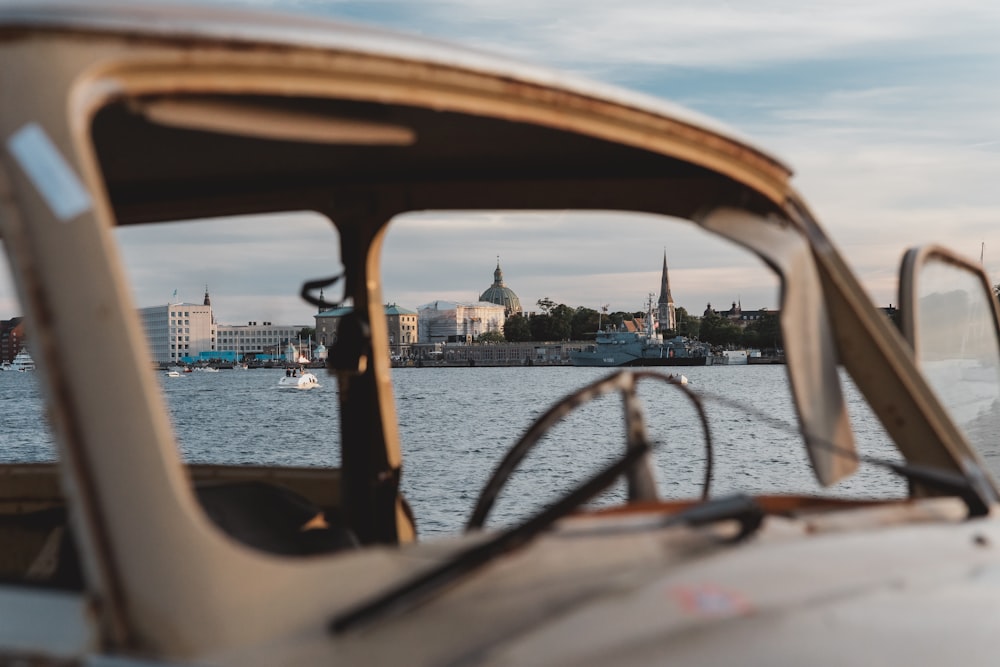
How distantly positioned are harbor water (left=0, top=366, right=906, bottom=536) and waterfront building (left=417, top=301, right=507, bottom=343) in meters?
80.6

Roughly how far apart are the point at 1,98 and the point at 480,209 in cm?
231

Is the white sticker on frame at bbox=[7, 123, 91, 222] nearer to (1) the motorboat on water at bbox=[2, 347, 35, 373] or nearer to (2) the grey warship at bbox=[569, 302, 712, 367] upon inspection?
(1) the motorboat on water at bbox=[2, 347, 35, 373]

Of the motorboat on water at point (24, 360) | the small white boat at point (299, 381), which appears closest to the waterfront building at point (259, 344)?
the small white boat at point (299, 381)

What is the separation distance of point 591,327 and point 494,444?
4719 inches

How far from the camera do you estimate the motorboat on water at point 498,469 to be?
1.66 metres

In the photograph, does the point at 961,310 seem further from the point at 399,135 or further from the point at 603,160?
the point at 399,135

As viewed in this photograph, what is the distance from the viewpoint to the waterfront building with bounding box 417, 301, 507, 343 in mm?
187875

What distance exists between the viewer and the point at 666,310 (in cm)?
19300

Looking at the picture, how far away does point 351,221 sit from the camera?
4.34m

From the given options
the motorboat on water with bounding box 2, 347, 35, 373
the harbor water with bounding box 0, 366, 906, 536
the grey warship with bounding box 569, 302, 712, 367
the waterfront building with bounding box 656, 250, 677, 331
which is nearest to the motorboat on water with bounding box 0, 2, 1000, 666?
the harbor water with bounding box 0, 366, 906, 536

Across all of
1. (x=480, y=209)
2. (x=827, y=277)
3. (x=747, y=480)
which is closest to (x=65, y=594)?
(x=827, y=277)

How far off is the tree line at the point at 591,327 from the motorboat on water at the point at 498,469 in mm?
155046

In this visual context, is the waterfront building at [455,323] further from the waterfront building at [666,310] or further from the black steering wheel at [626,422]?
the black steering wheel at [626,422]

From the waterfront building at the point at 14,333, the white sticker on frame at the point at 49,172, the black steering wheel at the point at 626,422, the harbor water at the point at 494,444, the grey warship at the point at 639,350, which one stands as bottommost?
the harbor water at the point at 494,444
